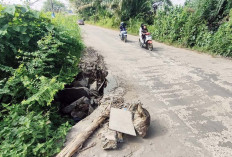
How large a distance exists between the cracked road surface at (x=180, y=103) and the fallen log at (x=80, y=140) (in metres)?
0.15

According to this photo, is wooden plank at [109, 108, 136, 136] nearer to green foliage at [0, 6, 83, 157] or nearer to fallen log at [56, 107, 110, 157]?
fallen log at [56, 107, 110, 157]

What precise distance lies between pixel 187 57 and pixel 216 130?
16.6 feet

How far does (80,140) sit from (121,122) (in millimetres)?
763

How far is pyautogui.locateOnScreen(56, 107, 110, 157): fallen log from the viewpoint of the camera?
2.29m

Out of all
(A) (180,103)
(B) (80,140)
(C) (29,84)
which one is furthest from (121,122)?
(C) (29,84)

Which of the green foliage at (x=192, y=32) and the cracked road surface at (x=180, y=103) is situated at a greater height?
the green foliage at (x=192, y=32)

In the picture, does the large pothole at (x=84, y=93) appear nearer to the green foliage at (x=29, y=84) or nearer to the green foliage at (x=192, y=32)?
the green foliage at (x=29, y=84)

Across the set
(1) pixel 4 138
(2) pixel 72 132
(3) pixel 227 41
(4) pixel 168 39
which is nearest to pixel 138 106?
(2) pixel 72 132

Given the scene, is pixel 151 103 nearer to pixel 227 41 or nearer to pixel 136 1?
pixel 227 41

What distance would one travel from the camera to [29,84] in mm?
2980

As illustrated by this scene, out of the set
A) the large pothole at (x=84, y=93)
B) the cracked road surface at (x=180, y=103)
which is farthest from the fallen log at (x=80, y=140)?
the large pothole at (x=84, y=93)

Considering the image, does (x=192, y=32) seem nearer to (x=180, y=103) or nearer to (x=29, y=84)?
(x=180, y=103)

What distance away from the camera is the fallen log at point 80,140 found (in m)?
2.29

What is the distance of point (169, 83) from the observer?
4.56 meters
